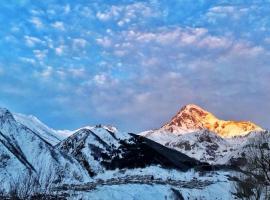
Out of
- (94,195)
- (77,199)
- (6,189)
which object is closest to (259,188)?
(77,199)

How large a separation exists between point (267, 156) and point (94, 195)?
119069 mm

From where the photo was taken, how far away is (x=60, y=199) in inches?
6324

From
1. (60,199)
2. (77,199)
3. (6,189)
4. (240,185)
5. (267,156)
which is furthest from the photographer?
(6,189)

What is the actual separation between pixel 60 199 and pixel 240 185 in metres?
71.6

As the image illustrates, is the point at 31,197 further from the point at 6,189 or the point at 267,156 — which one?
the point at 267,156

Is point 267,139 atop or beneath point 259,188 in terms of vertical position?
atop

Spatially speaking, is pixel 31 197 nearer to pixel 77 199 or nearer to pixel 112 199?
pixel 77 199

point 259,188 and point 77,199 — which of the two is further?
point 77,199

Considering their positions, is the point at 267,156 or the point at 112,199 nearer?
the point at 267,156

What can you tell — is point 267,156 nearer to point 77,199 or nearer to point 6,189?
point 77,199

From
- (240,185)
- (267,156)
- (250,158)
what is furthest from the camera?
(240,185)

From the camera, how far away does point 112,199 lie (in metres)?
197

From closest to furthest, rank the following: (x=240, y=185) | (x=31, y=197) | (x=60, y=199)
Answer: (x=240, y=185), (x=31, y=197), (x=60, y=199)

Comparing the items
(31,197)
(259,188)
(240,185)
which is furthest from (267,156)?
(31,197)
